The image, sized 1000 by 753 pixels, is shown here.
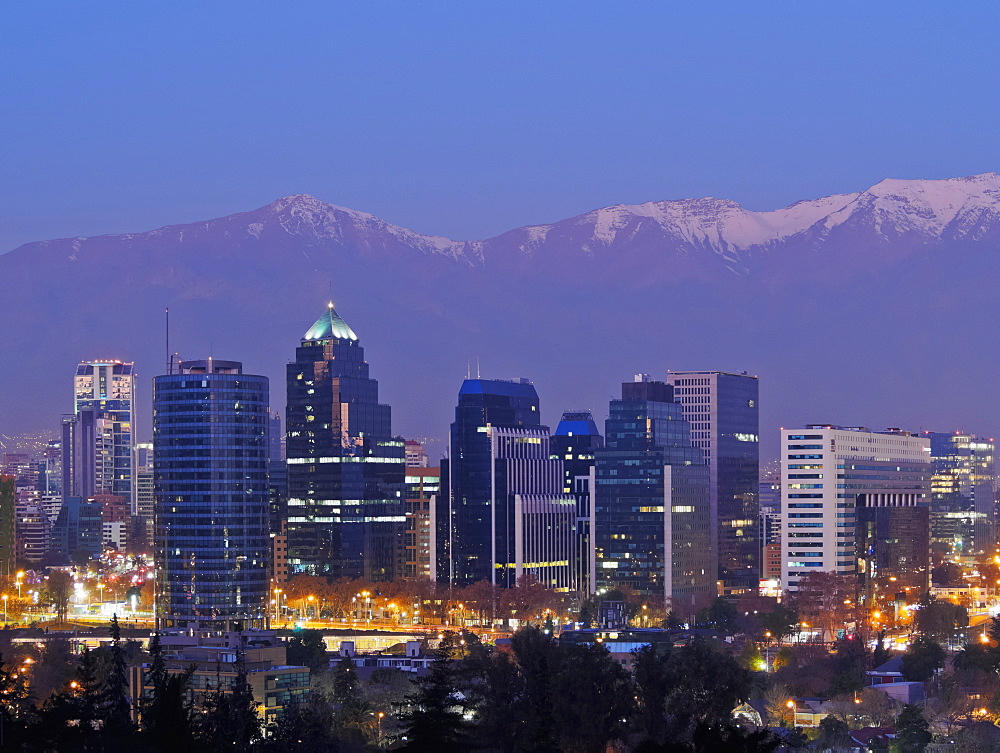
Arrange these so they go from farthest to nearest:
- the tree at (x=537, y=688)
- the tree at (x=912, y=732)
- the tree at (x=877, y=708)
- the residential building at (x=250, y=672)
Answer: the residential building at (x=250, y=672) < the tree at (x=877, y=708) < the tree at (x=912, y=732) < the tree at (x=537, y=688)

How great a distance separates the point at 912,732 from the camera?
3366 inches

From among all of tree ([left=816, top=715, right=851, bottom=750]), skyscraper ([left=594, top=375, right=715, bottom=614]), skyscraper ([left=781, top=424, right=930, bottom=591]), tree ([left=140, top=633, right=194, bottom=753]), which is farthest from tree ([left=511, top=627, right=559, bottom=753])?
skyscraper ([left=594, top=375, right=715, bottom=614])

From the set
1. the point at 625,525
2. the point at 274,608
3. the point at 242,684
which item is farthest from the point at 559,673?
the point at 625,525

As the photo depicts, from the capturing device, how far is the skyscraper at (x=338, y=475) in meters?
188

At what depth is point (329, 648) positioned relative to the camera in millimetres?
135750

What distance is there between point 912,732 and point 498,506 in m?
105

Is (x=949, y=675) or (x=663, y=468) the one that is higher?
(x=663, y=468)

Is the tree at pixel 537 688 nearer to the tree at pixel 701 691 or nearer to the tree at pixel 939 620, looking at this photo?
the tree at pixel 701 691

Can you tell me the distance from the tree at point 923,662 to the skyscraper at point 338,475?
3291 inches

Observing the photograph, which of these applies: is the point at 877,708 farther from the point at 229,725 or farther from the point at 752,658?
the point at 229,725

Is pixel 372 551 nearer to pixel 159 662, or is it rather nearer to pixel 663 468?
pixel 663 468

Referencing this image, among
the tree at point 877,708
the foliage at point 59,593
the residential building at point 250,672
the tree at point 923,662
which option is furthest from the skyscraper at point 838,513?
Answer: the residential building at point 250,672

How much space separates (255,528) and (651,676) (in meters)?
82.6

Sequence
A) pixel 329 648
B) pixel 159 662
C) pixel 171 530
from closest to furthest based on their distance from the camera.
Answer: pixel 159 662 → pixel 329 648 → pixel 171 530
